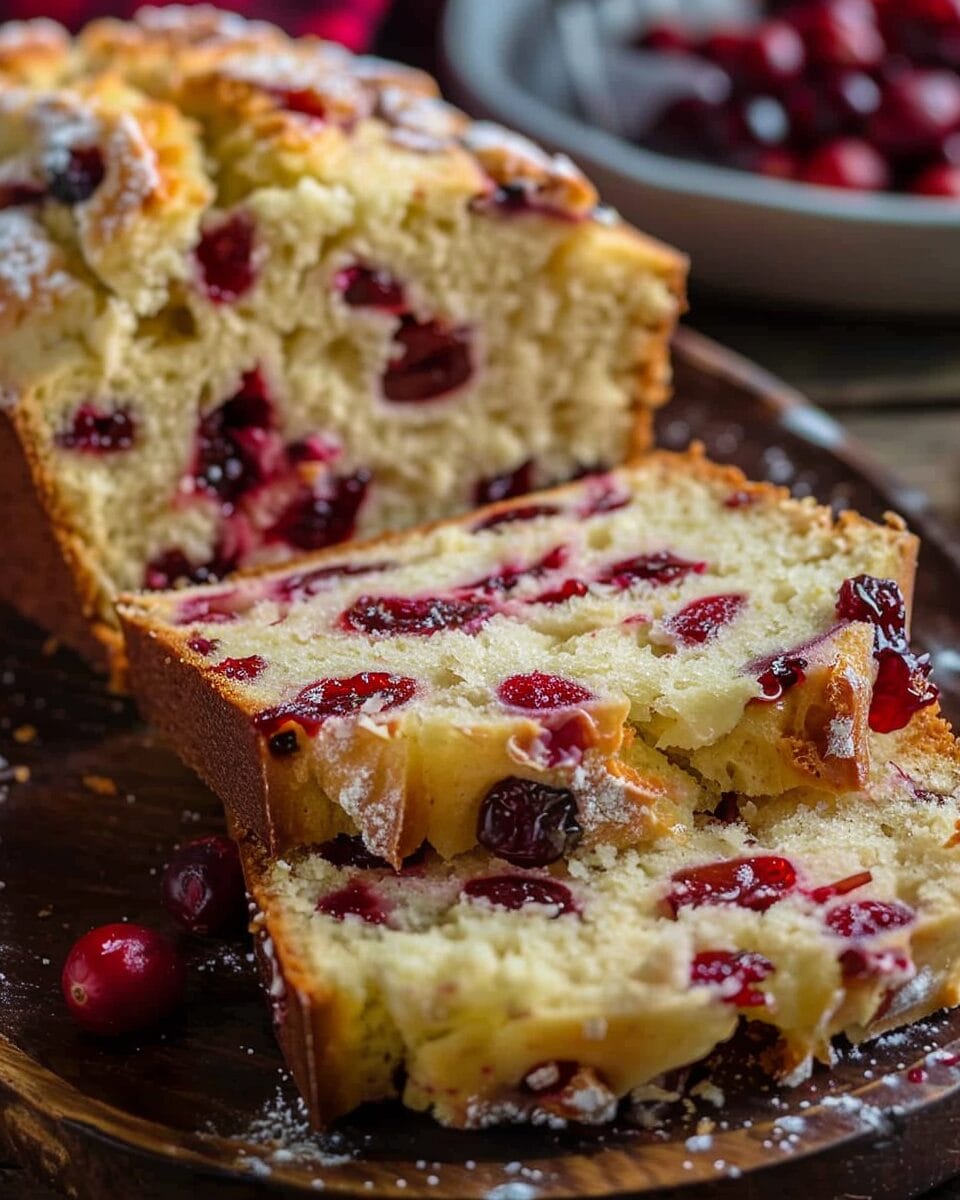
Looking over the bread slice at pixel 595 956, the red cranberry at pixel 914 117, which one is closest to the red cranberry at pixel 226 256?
the bread slice at pixel 595 956

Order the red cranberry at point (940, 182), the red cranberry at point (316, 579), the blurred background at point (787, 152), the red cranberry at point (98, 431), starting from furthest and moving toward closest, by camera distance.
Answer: the red cranberry at point (940, 182) → the blurred background at point (787, 152) → the red cranberry at point (98, 431) → the red cranberry at point (316, 579)

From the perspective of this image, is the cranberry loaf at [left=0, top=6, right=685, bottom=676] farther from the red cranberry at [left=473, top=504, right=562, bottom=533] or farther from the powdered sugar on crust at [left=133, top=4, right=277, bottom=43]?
the red cranberry at [left=473, top=504, right=562, bottom=533]

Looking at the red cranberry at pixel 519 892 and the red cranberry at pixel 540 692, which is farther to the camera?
the red cranberry at pixel 540 692

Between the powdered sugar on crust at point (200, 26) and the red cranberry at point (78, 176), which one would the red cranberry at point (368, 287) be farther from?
the powdered sugar on crust at point (200, 26)

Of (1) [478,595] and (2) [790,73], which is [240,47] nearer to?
(1) [478,595]

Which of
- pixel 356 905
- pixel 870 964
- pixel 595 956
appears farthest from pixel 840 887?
pixel 356 905

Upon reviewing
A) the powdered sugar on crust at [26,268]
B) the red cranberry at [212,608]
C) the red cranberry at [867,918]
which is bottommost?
the red cranberry at [212,608]

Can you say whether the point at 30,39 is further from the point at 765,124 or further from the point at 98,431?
the point at 765,124

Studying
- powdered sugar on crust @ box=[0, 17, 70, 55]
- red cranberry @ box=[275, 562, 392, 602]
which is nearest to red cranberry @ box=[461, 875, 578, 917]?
red cranberry @ box=[275, 562, 392, 602]
